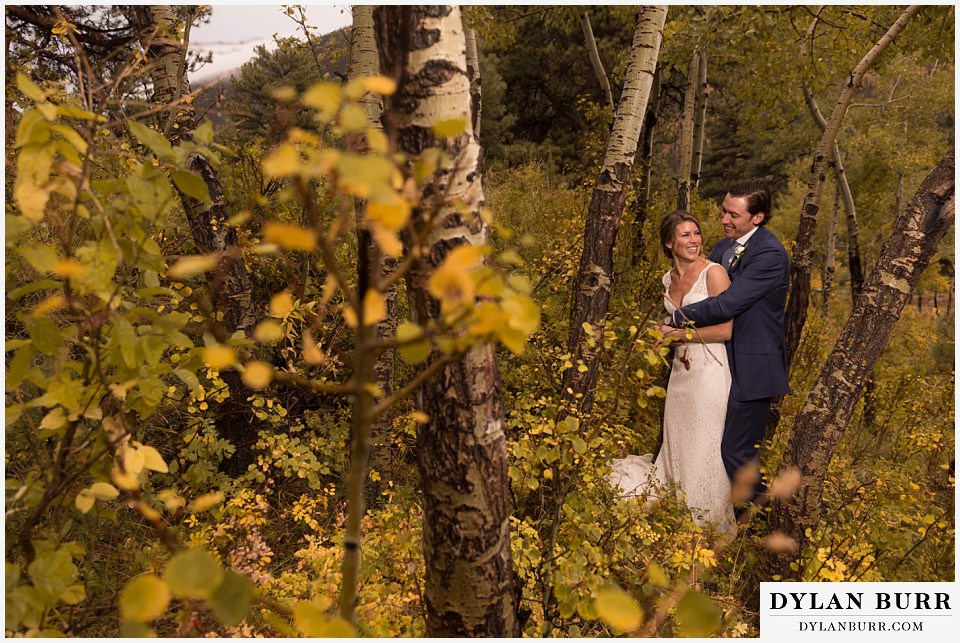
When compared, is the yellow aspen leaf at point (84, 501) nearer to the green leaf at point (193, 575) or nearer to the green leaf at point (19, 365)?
the green leaf at point (19, 365)

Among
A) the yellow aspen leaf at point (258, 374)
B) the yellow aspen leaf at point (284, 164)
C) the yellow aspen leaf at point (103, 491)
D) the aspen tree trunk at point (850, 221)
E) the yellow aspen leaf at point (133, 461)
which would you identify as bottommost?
the yellow aspen leaf at point (103, 491)

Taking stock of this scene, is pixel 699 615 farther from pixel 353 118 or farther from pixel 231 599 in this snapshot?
pixel 353 118

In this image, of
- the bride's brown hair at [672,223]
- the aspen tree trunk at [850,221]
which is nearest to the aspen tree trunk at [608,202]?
the bride's brown hair at [672,223]

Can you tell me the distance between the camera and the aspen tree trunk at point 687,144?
635 cm

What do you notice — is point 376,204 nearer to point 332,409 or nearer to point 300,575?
point 300,575

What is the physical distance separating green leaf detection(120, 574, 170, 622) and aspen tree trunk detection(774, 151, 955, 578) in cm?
282

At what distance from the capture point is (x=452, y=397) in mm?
1228

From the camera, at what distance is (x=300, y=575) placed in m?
2.27

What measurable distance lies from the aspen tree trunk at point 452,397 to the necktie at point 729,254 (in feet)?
8.89

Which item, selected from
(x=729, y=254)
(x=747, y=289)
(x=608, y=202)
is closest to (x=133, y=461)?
(x=608, y=202)

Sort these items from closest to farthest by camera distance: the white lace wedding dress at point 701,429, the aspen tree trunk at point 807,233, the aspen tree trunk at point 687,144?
1. the white lace wedding dress at point 701,429
2. the aspen tree trunk at point 807,233
3. the aspen tree trunk at point 687,144

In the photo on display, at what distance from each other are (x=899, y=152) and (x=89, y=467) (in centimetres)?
2029

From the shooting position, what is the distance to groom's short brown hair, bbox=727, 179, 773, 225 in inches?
127

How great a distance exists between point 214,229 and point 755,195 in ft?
11.8
